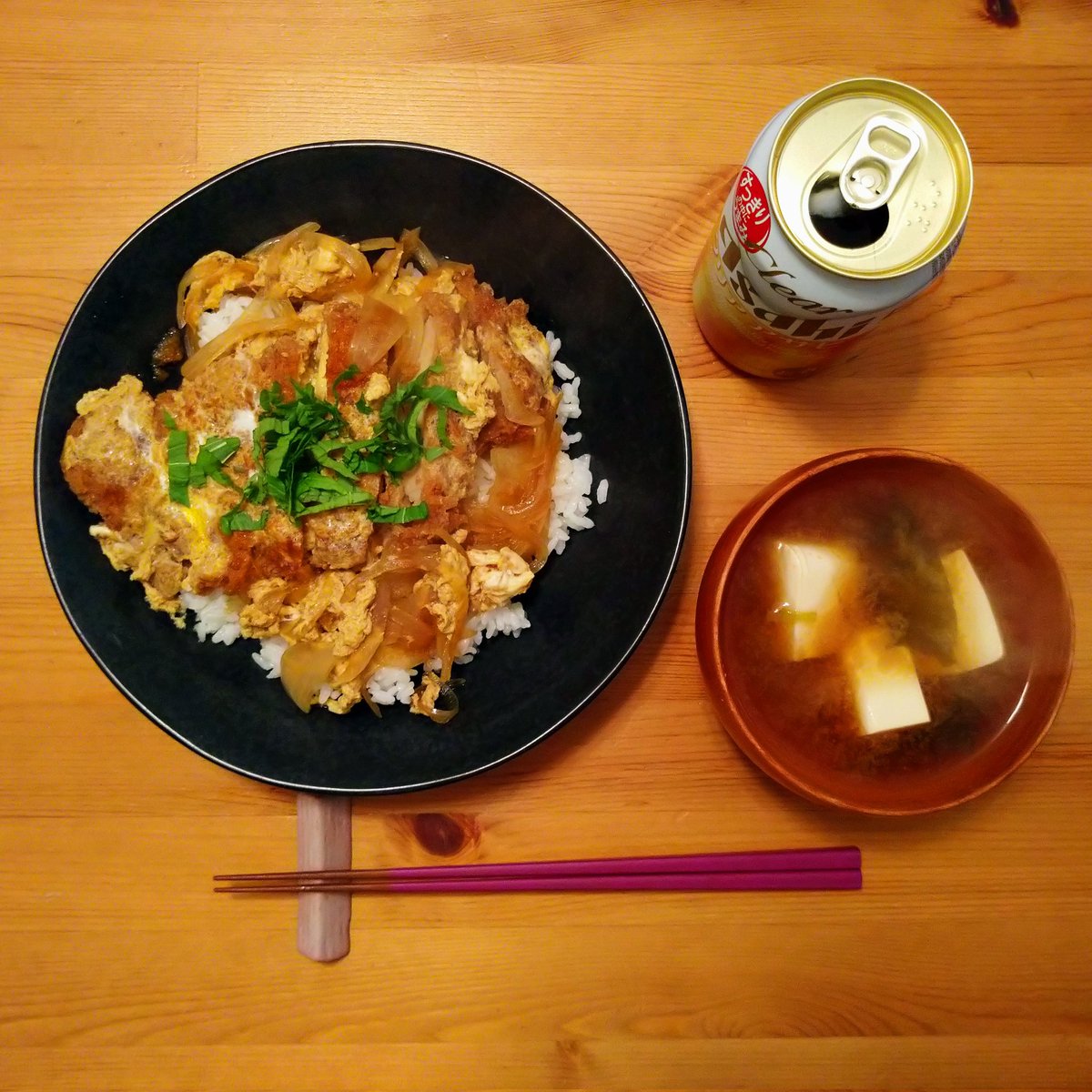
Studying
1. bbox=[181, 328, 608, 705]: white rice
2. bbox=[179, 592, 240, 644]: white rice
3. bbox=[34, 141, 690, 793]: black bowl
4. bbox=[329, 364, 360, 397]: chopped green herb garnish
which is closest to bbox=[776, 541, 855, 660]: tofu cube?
bbox=[34, 141, 690, 793]: black bowl

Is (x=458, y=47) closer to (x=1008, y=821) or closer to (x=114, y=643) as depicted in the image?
(x=114, y=643)

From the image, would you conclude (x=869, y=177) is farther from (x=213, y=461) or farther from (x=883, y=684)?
(x=213, y=461)

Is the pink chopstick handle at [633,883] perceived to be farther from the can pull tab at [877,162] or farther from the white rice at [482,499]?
the can pull tab at [877,162]

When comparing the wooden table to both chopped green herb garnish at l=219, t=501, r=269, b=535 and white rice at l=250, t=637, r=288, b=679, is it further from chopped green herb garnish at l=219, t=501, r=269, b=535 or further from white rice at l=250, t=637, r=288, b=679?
chopped green herb garnish at l=219, t=501, r=269, b=535

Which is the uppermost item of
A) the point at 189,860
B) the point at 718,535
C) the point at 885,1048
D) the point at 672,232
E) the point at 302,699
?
the point at 672,232

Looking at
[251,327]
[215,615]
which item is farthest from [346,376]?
[215,615]

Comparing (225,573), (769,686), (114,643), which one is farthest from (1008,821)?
(114,643)

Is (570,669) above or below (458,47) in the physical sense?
below
